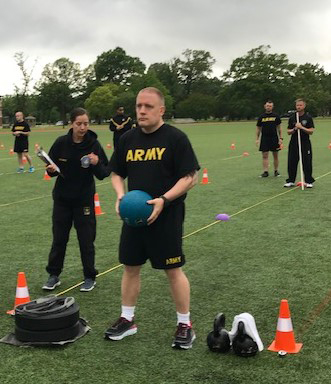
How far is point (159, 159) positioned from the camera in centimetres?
402

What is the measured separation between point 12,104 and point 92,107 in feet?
149

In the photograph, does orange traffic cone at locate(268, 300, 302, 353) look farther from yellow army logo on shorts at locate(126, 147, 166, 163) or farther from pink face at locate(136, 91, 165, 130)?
pink face at locate(136, 91, 165, 130)

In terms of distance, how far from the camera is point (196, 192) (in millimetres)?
12062

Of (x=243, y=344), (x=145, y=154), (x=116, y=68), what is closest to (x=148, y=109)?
(x=145, y=154)

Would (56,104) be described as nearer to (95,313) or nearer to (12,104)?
(12,104)

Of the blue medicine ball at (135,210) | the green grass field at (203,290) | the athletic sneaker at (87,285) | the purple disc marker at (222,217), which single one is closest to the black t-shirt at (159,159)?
the blue medicine ball at (135,210)

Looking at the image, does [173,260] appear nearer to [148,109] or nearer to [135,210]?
[135,210]

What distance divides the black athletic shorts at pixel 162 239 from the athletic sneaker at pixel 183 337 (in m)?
0.51

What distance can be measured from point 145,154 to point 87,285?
6.87 ft

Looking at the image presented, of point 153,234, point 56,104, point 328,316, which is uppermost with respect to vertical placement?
point 56,104

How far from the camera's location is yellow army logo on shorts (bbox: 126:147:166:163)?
4016 mm

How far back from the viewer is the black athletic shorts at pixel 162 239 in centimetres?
405

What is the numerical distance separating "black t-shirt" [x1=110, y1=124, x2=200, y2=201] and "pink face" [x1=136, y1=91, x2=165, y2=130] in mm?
105

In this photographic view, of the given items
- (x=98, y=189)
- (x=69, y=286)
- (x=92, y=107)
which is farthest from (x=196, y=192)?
(x=92, y=107)
